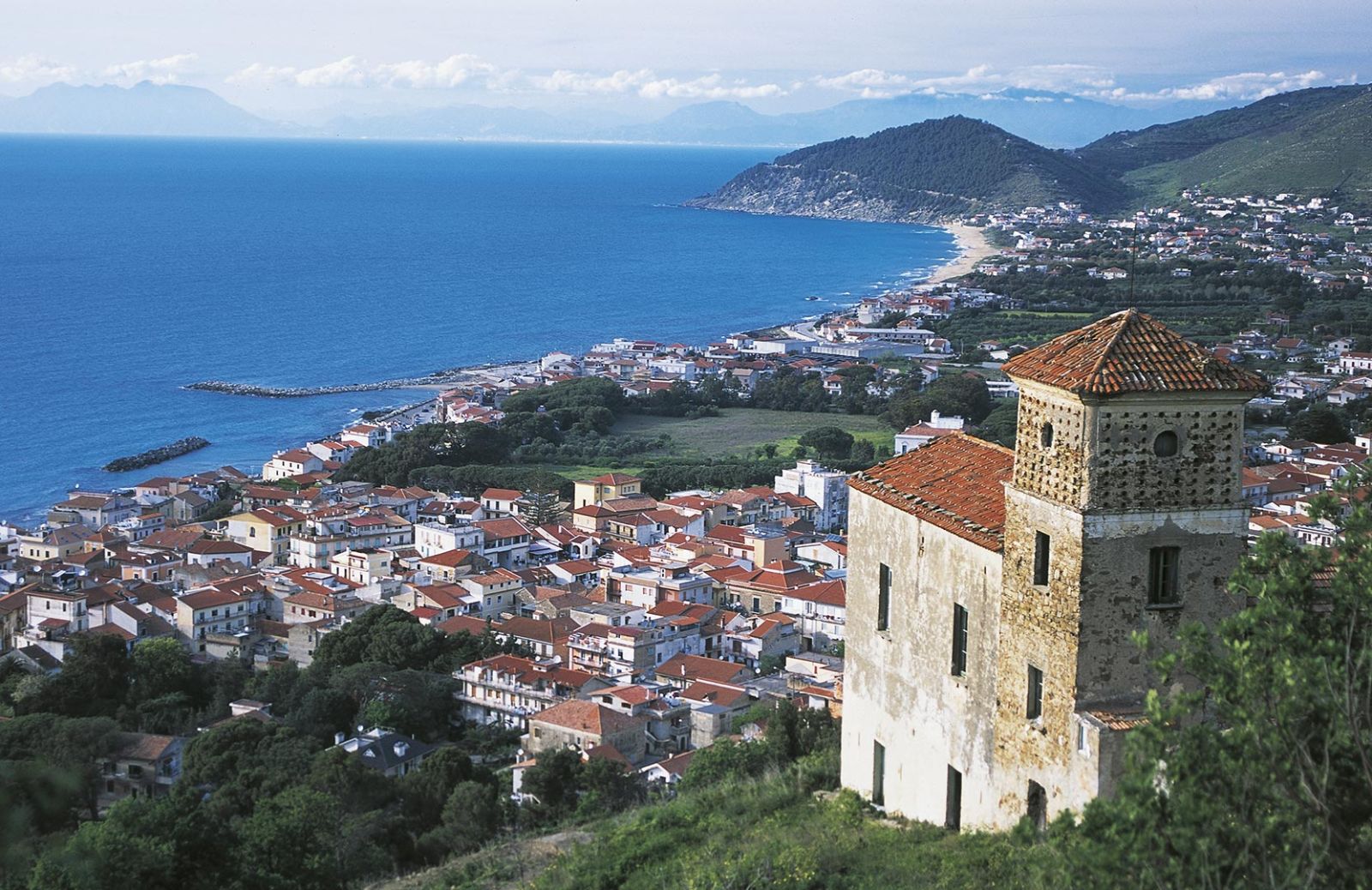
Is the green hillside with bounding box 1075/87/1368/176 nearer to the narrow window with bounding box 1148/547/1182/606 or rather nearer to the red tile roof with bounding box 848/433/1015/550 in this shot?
the red tile roof with bounding box 848/433/1015/550

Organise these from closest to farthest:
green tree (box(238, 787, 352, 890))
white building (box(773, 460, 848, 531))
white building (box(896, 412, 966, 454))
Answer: green tree (box(238, 787, 352, 890)), white building (box(773, 460, 848, 531)), white building (box(896, 412, 966, 454))

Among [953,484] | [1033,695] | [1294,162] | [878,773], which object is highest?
[1294,162]

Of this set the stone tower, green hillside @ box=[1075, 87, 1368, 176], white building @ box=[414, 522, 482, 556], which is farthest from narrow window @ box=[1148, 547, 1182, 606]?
green hillside @ box=[1075, 87, 1368, 176]

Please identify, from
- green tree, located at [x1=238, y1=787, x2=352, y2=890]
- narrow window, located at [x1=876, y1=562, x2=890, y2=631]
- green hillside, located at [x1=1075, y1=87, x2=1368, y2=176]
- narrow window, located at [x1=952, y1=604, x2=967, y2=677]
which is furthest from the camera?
green hillside, located at [x1=1075, y1=87, x2=1368, y2=176]

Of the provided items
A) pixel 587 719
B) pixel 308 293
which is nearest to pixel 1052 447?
pixel 587 719

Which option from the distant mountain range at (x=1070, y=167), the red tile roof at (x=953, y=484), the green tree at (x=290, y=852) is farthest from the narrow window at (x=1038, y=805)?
the distant mountain range at (x=1070, y=167)

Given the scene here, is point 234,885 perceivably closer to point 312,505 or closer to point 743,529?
point 743,529

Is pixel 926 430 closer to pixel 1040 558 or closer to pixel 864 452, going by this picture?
pixel 864 452
